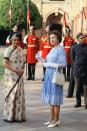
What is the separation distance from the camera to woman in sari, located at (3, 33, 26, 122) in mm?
11164

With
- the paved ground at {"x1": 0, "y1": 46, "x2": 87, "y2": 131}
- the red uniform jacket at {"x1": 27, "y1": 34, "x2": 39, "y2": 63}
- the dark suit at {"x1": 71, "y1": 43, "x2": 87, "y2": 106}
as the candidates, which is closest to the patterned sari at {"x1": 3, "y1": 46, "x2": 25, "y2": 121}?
the paved ground at {"x1": 0, "y1": 46, "x2": 87, "y2": 131}

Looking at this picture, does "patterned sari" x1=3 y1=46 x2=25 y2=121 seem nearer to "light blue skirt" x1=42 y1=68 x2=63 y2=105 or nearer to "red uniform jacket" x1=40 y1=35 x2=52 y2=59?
"light blue skirt" x1=42 y1=68 x2=63 y2=105

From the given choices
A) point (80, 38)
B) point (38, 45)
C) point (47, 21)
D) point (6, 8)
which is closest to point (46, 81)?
point (80, 38)

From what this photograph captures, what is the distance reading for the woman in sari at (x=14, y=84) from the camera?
11.2 meters

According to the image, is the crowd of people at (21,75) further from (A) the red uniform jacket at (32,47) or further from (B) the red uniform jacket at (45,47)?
(A) the red uniform jacket at (32,47)

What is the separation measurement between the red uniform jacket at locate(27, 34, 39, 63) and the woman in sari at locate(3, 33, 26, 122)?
8.61 metres

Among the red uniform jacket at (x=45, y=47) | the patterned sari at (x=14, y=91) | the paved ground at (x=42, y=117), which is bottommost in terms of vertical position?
the paved ground at (x=42, y=117)

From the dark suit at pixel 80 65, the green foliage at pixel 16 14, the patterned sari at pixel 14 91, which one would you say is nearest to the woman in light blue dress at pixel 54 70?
the patterned sari at pixel 14 91

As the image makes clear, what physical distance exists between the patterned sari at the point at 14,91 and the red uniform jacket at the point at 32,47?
28.3ft

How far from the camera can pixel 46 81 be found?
10.6 metres

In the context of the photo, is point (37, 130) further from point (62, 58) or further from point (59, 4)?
point (59, 4)

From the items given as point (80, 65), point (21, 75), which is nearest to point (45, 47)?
point (80, 65)

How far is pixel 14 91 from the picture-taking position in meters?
11.2

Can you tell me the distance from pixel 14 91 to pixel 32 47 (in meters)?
8.96
